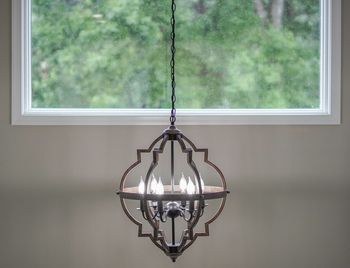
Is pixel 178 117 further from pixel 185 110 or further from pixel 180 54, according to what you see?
pixel 180 54

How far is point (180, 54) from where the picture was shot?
3807 millimetres

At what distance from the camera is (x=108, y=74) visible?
3787 millimetres

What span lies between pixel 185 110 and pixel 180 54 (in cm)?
37

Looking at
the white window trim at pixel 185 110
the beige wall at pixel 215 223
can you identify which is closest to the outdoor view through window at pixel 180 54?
the white window trim at pixel 185 110

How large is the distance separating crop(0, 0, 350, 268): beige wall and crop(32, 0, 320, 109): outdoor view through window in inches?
8.5

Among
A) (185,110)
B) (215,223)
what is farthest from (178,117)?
(215,223)

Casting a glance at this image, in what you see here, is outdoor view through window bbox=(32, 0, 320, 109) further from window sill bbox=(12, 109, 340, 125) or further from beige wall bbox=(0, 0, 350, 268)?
beige wall bbox=(0, 0, 350, 268)

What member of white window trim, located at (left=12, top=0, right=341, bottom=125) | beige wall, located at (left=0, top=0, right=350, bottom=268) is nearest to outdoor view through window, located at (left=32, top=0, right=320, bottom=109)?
white window trim, located at (left=12, top=0, right=341, bottom=125)

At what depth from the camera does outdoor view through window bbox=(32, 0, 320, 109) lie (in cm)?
376

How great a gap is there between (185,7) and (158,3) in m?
0.18

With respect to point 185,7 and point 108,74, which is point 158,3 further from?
point 108,74

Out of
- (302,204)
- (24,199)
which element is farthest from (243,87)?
(24,199)

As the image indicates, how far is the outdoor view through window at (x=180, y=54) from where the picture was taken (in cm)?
376

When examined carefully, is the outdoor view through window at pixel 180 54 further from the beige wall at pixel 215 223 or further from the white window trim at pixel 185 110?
the beige wall at pixel 215 223
